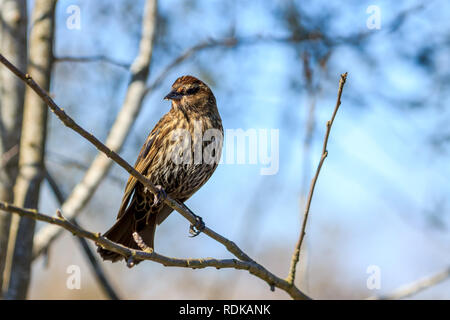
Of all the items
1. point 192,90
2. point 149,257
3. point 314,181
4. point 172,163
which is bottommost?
point 149,257

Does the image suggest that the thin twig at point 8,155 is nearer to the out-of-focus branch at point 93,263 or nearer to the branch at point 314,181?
the out-of-focus branch at point 93,263

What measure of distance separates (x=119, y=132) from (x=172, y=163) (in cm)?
70

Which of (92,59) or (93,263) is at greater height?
(92,59)

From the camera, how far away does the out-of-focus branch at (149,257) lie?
80.3 inches

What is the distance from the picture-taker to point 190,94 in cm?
454

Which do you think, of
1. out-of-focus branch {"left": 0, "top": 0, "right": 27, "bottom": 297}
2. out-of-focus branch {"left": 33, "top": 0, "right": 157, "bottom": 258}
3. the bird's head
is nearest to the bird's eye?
the bird's head

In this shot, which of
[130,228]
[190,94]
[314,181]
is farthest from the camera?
[190,94]

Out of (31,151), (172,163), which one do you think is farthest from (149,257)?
(31,151)

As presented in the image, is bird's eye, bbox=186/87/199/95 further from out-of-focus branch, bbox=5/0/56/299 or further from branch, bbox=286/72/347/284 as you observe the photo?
branch, bbox=286/72/347/284

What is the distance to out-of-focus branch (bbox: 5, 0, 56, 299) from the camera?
3963 mm

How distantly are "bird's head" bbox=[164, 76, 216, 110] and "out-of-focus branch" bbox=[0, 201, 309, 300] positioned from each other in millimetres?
1787

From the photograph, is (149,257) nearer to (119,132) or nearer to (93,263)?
(119,132)

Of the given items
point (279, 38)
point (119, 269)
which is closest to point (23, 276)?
point (279, 38)
